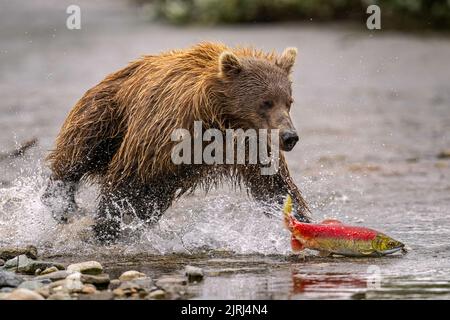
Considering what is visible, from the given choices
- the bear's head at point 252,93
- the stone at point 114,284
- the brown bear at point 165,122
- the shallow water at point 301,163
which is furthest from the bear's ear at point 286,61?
the stone at point 114,284

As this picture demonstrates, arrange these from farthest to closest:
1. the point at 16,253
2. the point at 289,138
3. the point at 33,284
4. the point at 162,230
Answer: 1. the point at 162,230
2. the point at 16,253
3. the point at 289,138
4. the point at 33,284

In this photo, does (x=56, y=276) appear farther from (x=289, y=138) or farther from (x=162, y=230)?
(x=289, y=138)

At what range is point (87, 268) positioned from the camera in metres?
7.80

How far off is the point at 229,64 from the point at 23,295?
2573 millimetres

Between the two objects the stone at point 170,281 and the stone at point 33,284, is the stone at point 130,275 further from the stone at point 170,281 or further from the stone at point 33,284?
the stone at point 33,284

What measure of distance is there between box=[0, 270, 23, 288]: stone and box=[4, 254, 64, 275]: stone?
1.39 feet

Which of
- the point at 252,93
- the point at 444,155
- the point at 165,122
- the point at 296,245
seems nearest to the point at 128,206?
the point at 165,122

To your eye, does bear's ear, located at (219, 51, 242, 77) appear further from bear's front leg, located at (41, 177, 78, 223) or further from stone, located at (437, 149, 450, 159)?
stone, located at (437, 149, 450, 159)

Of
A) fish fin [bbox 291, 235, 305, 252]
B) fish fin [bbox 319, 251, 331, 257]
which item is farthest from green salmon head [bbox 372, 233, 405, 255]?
fish fin [bbox 291, 235, 305, 252]

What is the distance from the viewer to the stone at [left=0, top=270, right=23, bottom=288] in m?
7.42

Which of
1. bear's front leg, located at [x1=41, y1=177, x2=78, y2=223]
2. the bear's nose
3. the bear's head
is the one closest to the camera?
the bear's nose

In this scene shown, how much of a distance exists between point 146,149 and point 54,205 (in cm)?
147

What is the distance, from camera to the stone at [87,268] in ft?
25.5
